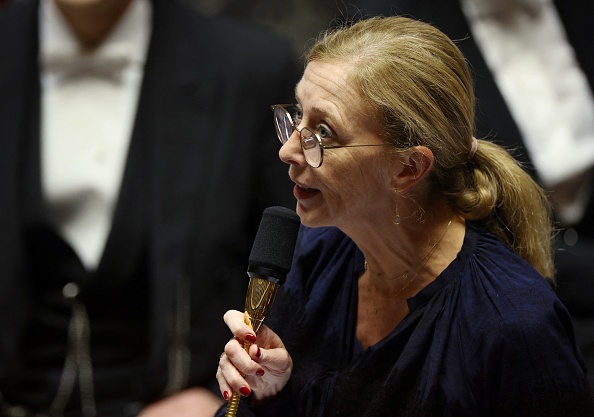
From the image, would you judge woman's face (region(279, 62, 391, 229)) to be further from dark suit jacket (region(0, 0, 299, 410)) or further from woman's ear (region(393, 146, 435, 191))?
dark suit jacket (region(0, 0, 299, 410))

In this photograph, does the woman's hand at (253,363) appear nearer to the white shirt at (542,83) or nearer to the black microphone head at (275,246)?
the black microphone head at (275,246)

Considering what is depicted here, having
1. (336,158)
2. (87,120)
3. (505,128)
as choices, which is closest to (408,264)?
(336,158)

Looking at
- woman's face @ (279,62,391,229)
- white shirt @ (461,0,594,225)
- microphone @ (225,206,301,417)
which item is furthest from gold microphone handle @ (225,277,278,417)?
white shirt @ (461,0,594,225)

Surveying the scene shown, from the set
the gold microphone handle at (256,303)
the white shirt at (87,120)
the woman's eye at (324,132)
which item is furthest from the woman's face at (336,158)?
the white shirt at (87,120)

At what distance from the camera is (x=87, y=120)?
2.17 meters

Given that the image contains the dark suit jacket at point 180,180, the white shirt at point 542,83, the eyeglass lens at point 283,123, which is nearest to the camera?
the eyeglass lens at point 283,123

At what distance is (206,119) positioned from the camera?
2146 millimetres

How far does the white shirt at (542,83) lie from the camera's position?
2.23 m

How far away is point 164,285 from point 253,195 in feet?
0.88

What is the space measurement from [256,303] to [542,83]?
47.4 inches

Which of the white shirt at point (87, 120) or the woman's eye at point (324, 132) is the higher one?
the white shirt at point (87, 120)

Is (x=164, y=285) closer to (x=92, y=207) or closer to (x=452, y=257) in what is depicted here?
(x=92, y=207)

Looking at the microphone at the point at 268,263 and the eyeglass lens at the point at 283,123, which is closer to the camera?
the microphone at the point at 268,263

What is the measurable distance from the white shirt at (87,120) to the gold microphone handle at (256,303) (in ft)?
2.65
